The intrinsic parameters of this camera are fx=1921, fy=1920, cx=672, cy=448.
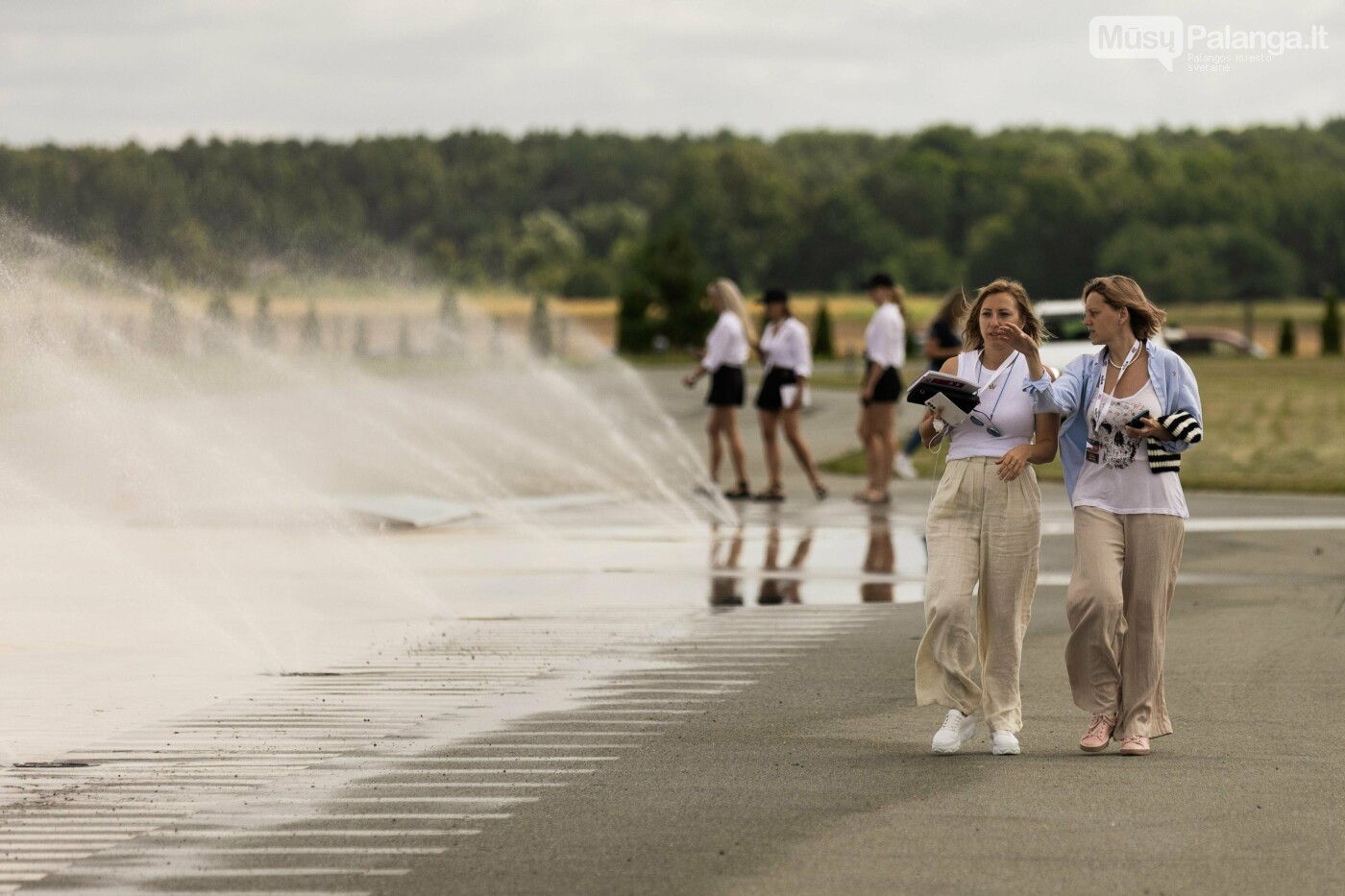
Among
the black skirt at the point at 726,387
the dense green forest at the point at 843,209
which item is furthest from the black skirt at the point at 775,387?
the dense green forest at the point at 843,209

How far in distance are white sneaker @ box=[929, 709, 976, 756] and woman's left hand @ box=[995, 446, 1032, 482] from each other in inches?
34.8

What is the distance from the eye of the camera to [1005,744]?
22.7 feet

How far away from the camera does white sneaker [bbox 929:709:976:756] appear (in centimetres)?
694

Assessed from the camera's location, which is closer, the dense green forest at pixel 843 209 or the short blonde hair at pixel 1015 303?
the short blonde hair at pixel 1015 303

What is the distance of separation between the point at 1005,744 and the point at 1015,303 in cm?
162

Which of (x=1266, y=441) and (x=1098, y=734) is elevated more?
(x=1098, y=734)

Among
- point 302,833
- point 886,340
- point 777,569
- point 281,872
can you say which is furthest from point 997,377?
point 886,340

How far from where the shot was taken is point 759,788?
6312 mm

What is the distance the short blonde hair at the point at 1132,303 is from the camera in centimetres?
718

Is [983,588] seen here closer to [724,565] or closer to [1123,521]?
[1123,521]

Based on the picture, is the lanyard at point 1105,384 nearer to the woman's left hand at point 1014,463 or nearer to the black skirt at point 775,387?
the woman's left hand at point 1014,463

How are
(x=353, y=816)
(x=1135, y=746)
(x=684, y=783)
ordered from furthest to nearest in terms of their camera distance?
(x=1135, y=746) < (x=684, y=783) < (x=353, y=816)

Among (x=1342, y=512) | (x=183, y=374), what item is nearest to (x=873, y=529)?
(x=1342, y=512)

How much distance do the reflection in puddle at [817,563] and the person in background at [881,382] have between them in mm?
1130
